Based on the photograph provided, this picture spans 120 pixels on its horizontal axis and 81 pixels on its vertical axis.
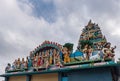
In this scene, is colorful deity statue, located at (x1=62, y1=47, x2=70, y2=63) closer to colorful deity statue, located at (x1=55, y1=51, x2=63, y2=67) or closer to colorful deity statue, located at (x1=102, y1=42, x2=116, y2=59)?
colorful deity statue, located at (x1=55, y1=51, x2=63, y2=67)

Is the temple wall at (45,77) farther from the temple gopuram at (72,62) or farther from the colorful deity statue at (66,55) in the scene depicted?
the colorful deity statue at (66,55)

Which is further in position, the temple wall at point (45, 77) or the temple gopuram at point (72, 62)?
the temple wall at point (45, 77)

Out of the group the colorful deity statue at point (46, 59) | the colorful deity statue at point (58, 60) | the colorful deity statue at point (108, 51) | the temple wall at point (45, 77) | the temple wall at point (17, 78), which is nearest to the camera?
the colorful deity statue at point (108, 51)

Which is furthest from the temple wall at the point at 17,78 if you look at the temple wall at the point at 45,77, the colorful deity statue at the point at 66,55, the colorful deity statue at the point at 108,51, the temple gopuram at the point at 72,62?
the colorful deity statue at the point at 108,51

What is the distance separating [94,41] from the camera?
16.9 m

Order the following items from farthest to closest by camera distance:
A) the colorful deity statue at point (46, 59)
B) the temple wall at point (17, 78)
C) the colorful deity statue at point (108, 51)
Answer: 1. the temple wall at point (17, 78)
2. the colorful deity statue at point (46, 59)
3. the colorful deity statue at point (108, 51)

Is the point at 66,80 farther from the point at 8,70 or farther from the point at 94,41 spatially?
the point at 8,70

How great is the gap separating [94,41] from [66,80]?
4.23m

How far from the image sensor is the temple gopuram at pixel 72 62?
1423cm

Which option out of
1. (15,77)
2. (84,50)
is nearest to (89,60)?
(84,50)

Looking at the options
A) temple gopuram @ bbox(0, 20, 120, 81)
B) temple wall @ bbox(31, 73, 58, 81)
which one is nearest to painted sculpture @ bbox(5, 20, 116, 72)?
temple gopuram @ bbox(0, 20, 120, 81)

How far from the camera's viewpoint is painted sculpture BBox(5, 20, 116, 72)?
14.8 m

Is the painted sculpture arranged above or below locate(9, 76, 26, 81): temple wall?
above

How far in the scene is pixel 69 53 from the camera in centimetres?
1633
